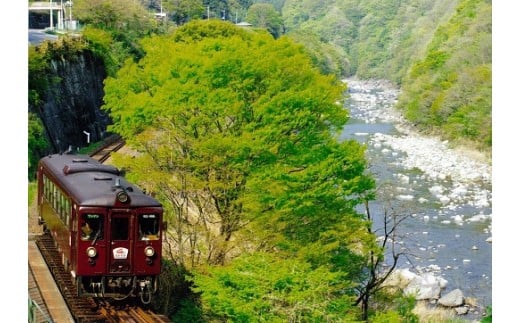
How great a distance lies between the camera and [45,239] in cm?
1347

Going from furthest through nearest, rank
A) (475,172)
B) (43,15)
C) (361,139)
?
1. (361,139)
2. (475,172)
3. (43,15)

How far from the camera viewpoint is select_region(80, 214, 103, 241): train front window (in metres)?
10.5

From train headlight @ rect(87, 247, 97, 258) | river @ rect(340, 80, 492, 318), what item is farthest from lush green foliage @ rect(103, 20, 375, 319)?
train headlight @ rect(87, 247, 97, 258)

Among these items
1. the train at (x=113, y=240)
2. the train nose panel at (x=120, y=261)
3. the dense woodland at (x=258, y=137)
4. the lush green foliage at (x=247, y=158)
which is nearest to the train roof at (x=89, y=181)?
the train at (x=113, y=240)

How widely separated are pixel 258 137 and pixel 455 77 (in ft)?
23.9

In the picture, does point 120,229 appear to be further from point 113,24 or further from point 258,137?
point 113,24

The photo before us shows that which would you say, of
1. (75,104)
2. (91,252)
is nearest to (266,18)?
(75,104)

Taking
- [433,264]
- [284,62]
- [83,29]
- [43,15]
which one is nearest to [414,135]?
[433,264]

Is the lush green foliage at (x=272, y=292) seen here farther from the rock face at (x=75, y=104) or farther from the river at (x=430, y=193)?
the river at (x=430, y=193)

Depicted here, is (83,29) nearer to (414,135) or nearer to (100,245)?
(100,245)

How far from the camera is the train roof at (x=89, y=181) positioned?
10516mm

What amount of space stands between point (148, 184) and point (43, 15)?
3455 mm

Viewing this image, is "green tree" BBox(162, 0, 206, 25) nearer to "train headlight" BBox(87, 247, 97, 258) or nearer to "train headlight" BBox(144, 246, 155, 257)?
"train headlight" BBox(144, 246, 155, 257)

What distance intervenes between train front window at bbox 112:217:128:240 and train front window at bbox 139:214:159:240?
0.17 metres
